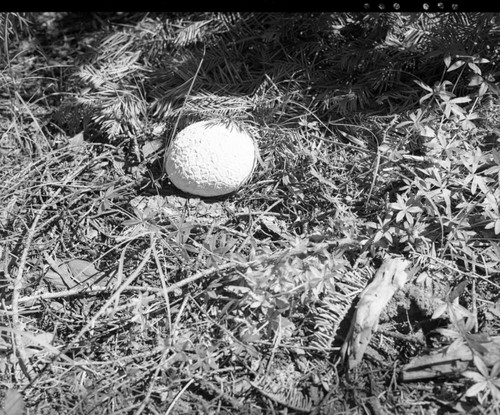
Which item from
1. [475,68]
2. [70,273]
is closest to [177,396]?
[70,273]

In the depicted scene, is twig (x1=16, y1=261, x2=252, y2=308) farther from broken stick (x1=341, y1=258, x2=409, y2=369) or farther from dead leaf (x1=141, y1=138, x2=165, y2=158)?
dead leaf (x1=141, y1=138, x2=165, y2=158)

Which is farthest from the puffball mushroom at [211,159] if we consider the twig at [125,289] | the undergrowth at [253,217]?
the twig at [125,289]

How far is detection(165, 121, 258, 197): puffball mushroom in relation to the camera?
2.23m

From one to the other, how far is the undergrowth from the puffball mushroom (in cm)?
8

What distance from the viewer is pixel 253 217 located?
89.2 inches

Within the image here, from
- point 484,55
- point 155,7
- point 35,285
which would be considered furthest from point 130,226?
point 484,55


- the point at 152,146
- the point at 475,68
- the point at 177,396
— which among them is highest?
the point at 475,68

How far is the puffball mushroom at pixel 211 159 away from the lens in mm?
2227

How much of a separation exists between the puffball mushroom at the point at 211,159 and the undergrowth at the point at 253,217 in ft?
0.27

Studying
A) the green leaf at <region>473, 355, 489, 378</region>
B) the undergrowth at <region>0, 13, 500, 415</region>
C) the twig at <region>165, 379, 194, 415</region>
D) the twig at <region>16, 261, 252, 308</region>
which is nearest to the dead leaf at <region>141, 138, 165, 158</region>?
the undergrowth at <region>0, 13, 500, 415</region>

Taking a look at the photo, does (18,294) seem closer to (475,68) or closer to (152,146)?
(152,146)

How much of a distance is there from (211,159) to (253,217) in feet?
0.90

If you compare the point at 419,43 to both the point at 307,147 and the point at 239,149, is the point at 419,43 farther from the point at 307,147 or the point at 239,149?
the point at 239,149

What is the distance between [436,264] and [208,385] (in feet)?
2.89
